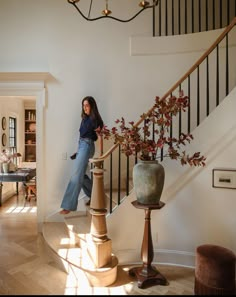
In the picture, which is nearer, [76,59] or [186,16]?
[76,59]

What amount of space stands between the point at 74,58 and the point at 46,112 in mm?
956

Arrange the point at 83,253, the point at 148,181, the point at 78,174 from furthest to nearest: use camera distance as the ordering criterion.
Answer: the point at 78,174
the point at 83,253
the point at 148,181

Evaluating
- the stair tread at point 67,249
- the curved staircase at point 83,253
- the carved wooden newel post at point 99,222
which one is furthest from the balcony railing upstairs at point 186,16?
the stair tread at point 67,249

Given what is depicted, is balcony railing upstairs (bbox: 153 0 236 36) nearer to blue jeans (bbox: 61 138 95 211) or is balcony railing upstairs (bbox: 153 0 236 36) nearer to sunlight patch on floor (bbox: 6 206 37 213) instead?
blue jeans (bbox: 61 138 95 211)

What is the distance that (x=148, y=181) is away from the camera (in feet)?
7.95

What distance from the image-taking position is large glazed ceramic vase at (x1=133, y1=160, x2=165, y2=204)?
2.43m

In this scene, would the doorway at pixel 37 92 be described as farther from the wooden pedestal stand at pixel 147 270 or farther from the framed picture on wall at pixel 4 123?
the framed picture on wall at pixel 4 123

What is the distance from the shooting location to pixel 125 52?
3.90m

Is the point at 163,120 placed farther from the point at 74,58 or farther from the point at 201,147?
the point at 74,58

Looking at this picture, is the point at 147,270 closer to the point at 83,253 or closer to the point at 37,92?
the point at 83,253

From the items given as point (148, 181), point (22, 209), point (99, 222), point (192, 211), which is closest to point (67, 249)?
point (99, 222)

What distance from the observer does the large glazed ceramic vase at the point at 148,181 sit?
7.96 ft

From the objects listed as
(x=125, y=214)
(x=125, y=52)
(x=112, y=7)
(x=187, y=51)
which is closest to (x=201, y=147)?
(x=125, y=214)

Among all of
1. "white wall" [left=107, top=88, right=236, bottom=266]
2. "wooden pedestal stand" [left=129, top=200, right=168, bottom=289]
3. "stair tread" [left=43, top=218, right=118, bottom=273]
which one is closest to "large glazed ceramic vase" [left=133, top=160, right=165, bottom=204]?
"wooden pedestal stand" [left=129, top=200, right=168, bottom=289]
